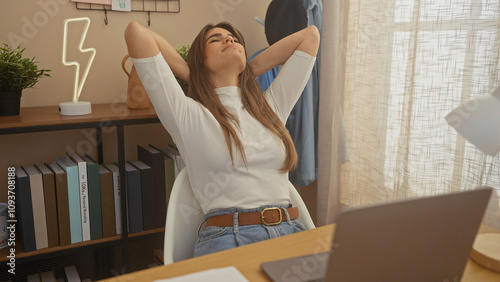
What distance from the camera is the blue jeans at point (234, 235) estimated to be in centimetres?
137

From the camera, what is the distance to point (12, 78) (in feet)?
5.71

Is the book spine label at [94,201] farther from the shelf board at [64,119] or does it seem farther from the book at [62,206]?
the shelf board at [64,119]

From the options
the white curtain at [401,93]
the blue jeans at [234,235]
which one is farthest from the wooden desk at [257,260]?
the white curtain at [401,93]

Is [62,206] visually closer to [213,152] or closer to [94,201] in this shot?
[94,201]

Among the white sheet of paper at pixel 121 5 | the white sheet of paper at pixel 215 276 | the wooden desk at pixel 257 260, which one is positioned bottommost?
the wooden desk at pixel 257 260

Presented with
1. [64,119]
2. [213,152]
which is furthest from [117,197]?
[213,152]

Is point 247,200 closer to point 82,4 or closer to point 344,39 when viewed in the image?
point 344,39

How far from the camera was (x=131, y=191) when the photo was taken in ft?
6.48

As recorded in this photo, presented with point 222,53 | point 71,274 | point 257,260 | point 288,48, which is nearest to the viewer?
point 257,260

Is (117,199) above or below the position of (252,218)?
below

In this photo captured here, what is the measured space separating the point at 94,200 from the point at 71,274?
443 millimetres

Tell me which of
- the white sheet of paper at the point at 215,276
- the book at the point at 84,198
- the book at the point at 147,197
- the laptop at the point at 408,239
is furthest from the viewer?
the book at the point at 147,197

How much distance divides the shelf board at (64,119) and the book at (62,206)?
0.68 ft

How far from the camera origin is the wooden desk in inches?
39.6
